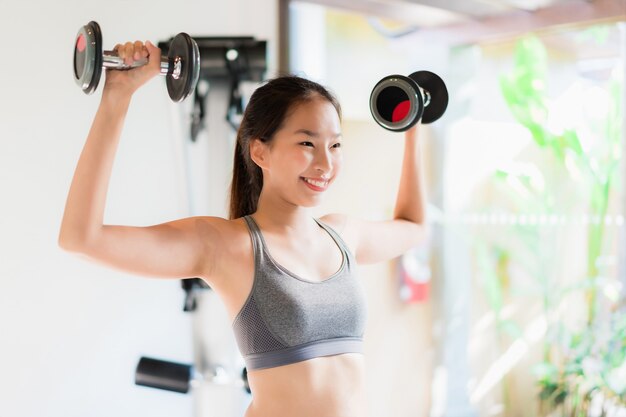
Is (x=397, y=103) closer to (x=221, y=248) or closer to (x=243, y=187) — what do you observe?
(x=243, y=187)

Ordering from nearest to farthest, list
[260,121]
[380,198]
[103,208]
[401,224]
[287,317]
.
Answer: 1. [103,208]
2. [287,317]
3. [260,121]
4. [401,224]
5. [380,198]

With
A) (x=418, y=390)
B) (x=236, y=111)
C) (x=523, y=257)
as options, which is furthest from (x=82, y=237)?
(x=418, y=390)

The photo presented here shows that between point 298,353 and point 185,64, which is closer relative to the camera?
point 185,64

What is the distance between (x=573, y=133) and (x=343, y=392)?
212cm

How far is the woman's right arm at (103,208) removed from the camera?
1.27 metres

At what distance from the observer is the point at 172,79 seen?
1.44m

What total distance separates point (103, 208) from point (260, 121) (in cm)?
49

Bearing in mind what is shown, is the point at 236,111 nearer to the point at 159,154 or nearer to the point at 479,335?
the point at 159,154

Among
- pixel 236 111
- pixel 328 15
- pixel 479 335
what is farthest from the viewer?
pixel 479 335

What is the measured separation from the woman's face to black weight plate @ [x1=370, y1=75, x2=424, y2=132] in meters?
0.14

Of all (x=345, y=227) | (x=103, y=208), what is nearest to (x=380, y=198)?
(x=345, y=227)

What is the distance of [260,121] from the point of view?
1.66 meters

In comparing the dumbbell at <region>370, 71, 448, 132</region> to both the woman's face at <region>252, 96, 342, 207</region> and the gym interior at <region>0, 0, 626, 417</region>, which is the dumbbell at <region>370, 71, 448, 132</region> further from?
the woman's face at <region>252, 96, 342, 207</region>

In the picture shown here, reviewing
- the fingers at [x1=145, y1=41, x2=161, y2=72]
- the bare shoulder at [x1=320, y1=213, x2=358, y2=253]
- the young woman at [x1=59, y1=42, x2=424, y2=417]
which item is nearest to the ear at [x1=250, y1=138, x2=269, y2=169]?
the young woman at [x1=59, y1=42, x2=424, y2=417]
